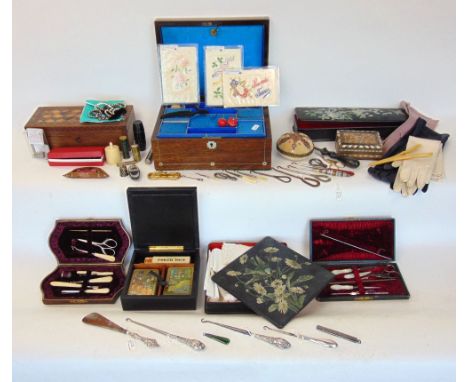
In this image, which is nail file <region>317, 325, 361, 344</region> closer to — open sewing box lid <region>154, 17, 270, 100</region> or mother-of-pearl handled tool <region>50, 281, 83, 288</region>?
mother-of-pearl handled tool <region>50, 281, 83, 288</region>

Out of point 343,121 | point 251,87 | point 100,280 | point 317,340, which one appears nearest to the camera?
point 317,340

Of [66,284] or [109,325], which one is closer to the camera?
[109,325]

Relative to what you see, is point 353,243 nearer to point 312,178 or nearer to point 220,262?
point 312,178

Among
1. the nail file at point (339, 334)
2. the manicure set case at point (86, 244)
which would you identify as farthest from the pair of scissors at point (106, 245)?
the nail file at point (339, 334)

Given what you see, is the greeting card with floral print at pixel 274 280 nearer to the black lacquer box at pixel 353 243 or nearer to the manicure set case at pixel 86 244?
the black lacquer box at pixel 353 243

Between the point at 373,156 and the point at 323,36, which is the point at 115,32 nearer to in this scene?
the point at 323,36

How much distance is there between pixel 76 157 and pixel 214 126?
61cm

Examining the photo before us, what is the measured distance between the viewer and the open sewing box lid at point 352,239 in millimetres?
1916

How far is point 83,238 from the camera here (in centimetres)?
193

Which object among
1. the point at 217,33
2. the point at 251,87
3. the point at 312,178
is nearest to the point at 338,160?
the point at 312,178

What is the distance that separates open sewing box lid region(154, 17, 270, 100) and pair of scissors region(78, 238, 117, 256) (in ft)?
2.71

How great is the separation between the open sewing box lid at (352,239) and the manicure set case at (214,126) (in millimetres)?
361

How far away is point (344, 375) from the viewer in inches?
59.5
